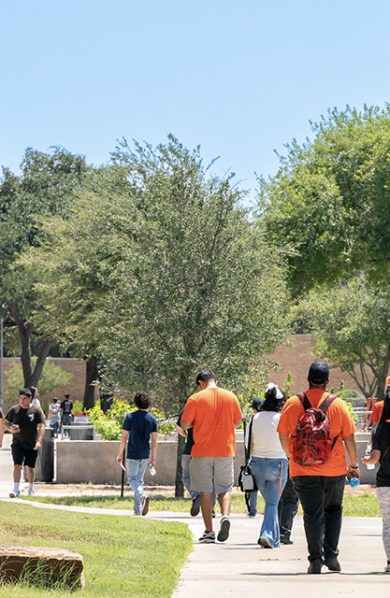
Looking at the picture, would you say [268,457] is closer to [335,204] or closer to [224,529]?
[224,529]

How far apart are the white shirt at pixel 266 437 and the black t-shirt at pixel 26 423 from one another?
8493 millimetres

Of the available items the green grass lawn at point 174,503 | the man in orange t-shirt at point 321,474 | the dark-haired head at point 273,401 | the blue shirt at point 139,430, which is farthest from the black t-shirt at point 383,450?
the green grass lawn at point 174,503

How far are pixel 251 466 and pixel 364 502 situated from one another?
7847 millimetres

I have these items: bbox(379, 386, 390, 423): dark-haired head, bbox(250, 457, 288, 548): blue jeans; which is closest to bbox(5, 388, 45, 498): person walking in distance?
bbox(250, 457, 288, 548): blue jeans

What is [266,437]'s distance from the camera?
13.0 metres

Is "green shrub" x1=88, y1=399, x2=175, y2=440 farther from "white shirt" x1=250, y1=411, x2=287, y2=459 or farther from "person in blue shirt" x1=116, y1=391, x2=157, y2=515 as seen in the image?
"white shirt" x1=250, y1=411, x2=287, y2=459

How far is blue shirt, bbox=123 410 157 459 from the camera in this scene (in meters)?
17.0

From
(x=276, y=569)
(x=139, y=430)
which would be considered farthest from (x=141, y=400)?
(x=276, y=569)

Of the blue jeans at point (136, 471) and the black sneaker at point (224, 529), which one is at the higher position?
the blue jeans at point (136, 471)

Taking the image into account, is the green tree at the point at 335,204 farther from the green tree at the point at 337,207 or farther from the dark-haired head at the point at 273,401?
the dark-haired head at the point at 273,401

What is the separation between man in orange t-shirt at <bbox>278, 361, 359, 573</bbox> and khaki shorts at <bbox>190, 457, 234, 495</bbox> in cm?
283

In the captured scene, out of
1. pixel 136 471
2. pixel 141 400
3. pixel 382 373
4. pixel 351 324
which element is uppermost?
pixel 351 324

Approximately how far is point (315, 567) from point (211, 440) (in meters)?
2.97

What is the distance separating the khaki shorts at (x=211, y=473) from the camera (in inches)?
525
